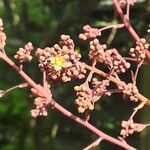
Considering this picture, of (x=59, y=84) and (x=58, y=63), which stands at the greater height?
(x=59, y=84)

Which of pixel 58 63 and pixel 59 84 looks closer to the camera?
pixel 58 63

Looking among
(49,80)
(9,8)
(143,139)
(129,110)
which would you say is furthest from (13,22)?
(49,80)

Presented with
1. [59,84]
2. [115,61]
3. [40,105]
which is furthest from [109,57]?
[59,84]

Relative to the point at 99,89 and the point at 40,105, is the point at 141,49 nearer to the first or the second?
the point at 99,89

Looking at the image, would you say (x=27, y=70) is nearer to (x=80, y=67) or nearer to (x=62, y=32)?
(x=62, y=32)

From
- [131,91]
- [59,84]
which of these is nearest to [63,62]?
[131,91]

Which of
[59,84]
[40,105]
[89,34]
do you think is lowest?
[40,105]

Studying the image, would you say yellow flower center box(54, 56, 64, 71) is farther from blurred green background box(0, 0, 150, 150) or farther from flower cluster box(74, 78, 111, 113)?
blurred green background box(0, 0, 150, 150)
